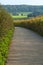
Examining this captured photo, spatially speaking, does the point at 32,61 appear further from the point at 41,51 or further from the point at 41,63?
the point at 41,51

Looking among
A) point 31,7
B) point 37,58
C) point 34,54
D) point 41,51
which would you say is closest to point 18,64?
point 37,58

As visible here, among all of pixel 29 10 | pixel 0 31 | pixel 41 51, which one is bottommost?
pixel 29 10

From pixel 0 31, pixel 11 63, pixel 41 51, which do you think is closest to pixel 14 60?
pixel 11 63

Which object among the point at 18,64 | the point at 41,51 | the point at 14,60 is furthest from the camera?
the point at 41,51

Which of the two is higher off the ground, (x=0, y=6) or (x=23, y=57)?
(x=0, y=6)

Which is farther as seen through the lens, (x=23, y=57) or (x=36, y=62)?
(x=23, y=57)

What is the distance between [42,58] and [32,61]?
64cm

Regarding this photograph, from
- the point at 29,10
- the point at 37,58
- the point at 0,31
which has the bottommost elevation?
the point at 29,10

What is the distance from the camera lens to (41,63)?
8367 millimetres

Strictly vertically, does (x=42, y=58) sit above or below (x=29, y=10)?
above

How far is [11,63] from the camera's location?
27.7 feet

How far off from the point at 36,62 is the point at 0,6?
2.71m

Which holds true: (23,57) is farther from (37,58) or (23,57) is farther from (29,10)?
(29,10)

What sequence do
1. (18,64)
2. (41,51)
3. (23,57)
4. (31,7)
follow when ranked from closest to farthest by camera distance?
(18,64), (23,57), (41,51), (31,7)
